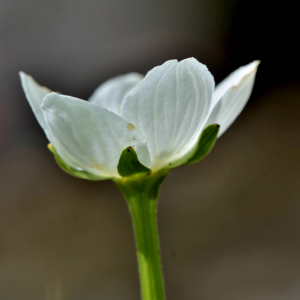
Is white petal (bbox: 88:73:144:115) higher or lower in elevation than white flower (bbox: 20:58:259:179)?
lower

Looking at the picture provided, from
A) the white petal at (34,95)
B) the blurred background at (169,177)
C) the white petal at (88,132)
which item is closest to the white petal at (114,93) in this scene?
the white petal at (34,95)

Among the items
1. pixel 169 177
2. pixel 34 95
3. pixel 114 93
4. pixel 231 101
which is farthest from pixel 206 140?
pixel 169 177

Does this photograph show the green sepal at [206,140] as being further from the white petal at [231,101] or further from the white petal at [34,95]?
the white petal at [34,95]

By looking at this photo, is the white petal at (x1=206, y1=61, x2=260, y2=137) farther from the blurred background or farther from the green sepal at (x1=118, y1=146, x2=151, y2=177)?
the blurred background

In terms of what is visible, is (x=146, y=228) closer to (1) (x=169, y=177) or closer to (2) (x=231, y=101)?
(2) (x=231, y=101)

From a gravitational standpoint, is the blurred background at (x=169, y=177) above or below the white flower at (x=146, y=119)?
below

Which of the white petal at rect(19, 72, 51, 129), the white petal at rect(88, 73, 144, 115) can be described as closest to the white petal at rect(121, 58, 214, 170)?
the white petal at rect(19, 72, 51, 129)
